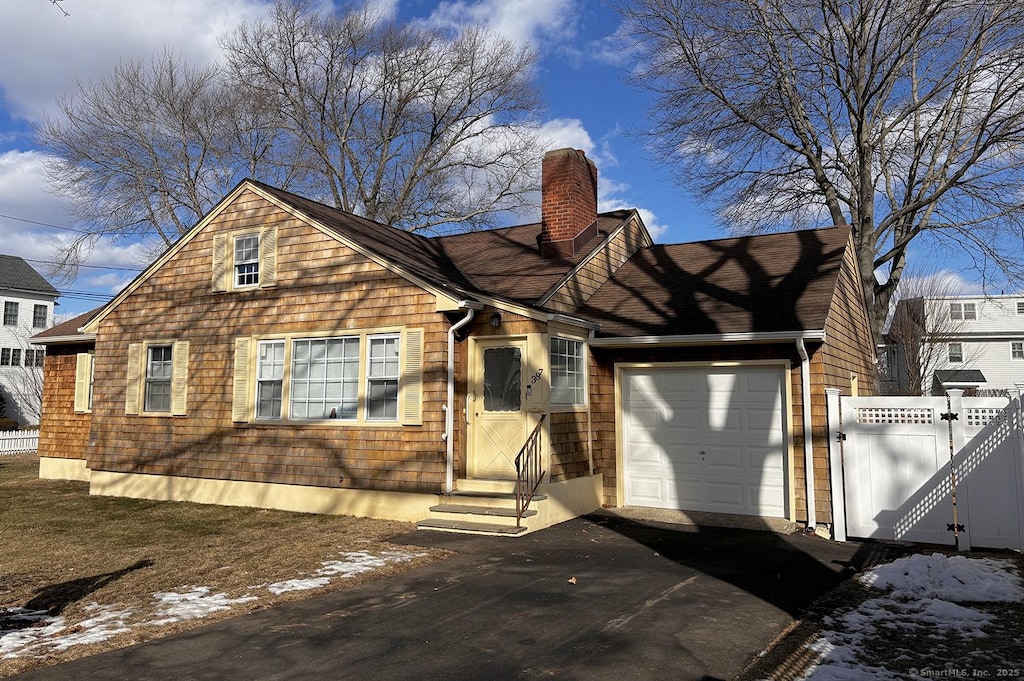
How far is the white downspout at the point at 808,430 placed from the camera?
945cm

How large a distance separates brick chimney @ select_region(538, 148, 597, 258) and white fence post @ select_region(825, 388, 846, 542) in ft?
18.4

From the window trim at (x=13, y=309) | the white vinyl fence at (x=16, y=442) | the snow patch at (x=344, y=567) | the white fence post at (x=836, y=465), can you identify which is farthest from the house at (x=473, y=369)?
the window trim at (x=13, y=309)

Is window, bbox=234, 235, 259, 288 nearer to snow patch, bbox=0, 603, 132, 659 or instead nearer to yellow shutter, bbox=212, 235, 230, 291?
yellow shutter, bbox=212, 235, 230, 291

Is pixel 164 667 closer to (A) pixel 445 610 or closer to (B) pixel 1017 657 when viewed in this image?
(A) pixel 445 610

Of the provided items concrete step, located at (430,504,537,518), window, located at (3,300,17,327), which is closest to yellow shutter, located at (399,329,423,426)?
concrete step, located at (430,504,537,518)

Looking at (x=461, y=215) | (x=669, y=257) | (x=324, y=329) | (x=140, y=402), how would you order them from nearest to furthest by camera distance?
(x=324, y=329), (x=140, y=402), (x=669, y=257), (x=461, y=215)

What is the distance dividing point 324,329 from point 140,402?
4565 mm

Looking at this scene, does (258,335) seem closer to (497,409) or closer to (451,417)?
(451,417)

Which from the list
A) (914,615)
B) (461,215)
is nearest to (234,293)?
(914,615)

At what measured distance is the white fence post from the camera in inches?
356

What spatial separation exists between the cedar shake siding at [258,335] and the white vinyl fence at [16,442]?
37.1 feet

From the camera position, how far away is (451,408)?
33.0ft

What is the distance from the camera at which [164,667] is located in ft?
15.0

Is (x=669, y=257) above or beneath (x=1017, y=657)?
above
